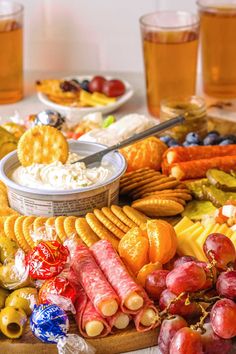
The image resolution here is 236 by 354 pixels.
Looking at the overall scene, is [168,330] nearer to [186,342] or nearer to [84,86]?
[186,342]

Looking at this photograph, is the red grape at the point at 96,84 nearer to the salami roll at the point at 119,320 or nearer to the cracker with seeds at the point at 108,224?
the cracker with seeds at the point at 108,224

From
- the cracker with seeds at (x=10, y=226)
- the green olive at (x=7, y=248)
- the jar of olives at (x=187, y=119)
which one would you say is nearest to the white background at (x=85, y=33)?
the jar of olives at (x=187, y=119)

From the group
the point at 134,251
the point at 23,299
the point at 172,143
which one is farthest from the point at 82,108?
the point at 23,299

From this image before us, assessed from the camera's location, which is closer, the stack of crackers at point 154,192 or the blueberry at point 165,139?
the stack of crackers at point 154,192

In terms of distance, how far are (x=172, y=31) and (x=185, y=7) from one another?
384 millimetres

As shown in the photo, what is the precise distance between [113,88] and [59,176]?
0.80 metres

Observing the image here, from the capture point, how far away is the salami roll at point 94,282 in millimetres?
1496

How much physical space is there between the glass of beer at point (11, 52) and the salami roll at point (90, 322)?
1.27 meters

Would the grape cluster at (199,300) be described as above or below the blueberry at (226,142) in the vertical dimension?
above

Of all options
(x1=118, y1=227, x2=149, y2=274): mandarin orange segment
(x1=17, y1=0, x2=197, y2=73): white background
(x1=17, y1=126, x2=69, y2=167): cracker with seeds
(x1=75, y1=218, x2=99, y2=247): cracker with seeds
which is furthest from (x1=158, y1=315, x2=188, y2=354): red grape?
(x1=17, y1=0, x2=197, y2=73): white background

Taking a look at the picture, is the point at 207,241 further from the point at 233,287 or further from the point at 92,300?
the point at 92,300

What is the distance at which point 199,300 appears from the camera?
1545mm

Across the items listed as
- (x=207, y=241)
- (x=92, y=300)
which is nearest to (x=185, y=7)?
(x=207, y=241)

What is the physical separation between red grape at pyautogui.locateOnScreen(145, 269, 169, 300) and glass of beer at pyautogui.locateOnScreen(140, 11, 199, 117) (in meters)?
1.00
